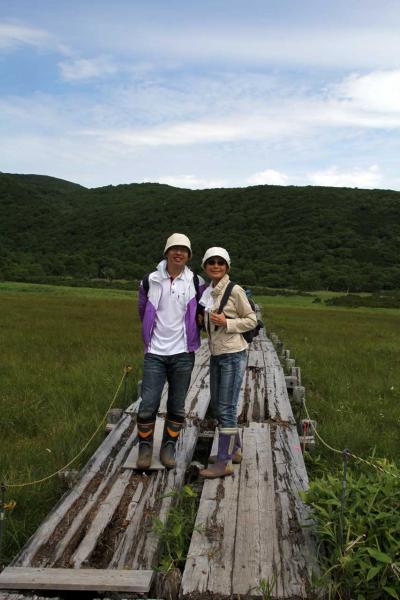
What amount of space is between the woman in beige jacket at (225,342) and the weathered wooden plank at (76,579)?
1327 millimetres

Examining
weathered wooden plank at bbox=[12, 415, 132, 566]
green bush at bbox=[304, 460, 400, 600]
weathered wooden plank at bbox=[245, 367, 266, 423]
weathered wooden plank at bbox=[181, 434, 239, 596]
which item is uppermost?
green bush at bbox=[304, 460, 400, 600]

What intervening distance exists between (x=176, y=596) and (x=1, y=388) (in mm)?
5746

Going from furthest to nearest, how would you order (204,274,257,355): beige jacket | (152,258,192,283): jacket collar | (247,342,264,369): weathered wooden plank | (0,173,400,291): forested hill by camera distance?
(0,173,400,291): forested hill
(247,342,264,369): weathered wooden plank
(152,258,192,283): jacket collar
(204,274,257,355): beige jacket

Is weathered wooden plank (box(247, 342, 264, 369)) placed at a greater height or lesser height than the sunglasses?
lesser

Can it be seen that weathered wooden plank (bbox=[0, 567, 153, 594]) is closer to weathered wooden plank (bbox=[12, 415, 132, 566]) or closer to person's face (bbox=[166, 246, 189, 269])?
weathered wooden plank (bbox=[12, 415, 132, 566])

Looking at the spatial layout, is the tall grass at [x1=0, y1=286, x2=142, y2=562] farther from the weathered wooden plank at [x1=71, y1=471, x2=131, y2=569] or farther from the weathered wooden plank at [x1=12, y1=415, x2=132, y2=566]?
the weathered wooden plank at [x1=71, y1=471, x2=131, y2=569]

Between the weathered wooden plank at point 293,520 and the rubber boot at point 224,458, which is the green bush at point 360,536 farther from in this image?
the rubber boot at point 224,458

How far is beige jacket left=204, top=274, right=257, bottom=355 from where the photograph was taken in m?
4.03

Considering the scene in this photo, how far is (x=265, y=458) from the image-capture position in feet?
14.3

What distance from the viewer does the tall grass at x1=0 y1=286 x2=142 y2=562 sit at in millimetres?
3973

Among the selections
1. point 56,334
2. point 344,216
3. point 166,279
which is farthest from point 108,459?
point 344,216

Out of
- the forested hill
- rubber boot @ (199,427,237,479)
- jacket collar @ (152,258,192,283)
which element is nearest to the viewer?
rubber boot @ (199,427,237,479)

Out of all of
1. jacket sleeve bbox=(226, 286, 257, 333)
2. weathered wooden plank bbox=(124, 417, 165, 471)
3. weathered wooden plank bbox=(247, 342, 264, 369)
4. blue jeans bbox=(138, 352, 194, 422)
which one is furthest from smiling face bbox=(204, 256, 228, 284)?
weathered wooden plank bbox=(247, 342, 264, 369)

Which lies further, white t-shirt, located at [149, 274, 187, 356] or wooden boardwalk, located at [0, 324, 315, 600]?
white t-shirt, located at [149, 274, 187, 356]
